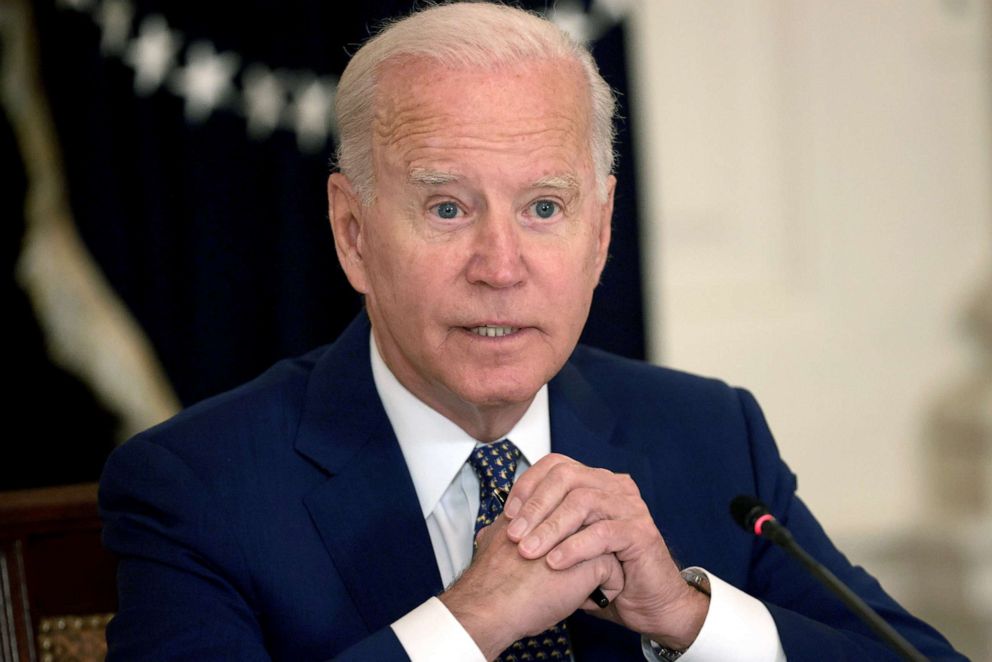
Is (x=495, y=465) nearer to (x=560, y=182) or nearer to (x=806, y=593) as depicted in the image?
(x=560, y=182)

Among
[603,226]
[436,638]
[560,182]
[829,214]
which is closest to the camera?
[436,638]

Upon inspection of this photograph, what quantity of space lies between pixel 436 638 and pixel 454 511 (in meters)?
0.37

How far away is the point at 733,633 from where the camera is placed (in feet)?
6.44

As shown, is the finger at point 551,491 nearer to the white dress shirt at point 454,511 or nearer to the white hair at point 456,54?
the white dress shirt at point 454,511

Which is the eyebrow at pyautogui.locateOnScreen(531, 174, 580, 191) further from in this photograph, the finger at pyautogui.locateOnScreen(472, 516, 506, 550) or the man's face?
the finger at pyautogui.locateOnScreen(472, 516, 506, 550)

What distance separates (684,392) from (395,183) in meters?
0.74

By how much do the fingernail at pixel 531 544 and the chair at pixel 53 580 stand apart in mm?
867

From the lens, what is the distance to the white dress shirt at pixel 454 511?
182cm

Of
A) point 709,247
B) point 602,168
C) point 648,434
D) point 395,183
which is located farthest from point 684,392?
point 709,247

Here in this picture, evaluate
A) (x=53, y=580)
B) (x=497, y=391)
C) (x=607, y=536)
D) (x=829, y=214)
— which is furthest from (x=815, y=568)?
(x=829, y=214)

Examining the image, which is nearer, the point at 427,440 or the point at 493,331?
the point at 493,331

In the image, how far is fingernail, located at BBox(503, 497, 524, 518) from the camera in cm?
186

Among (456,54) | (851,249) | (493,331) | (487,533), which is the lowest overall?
(487,533)

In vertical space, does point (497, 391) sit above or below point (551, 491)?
above
